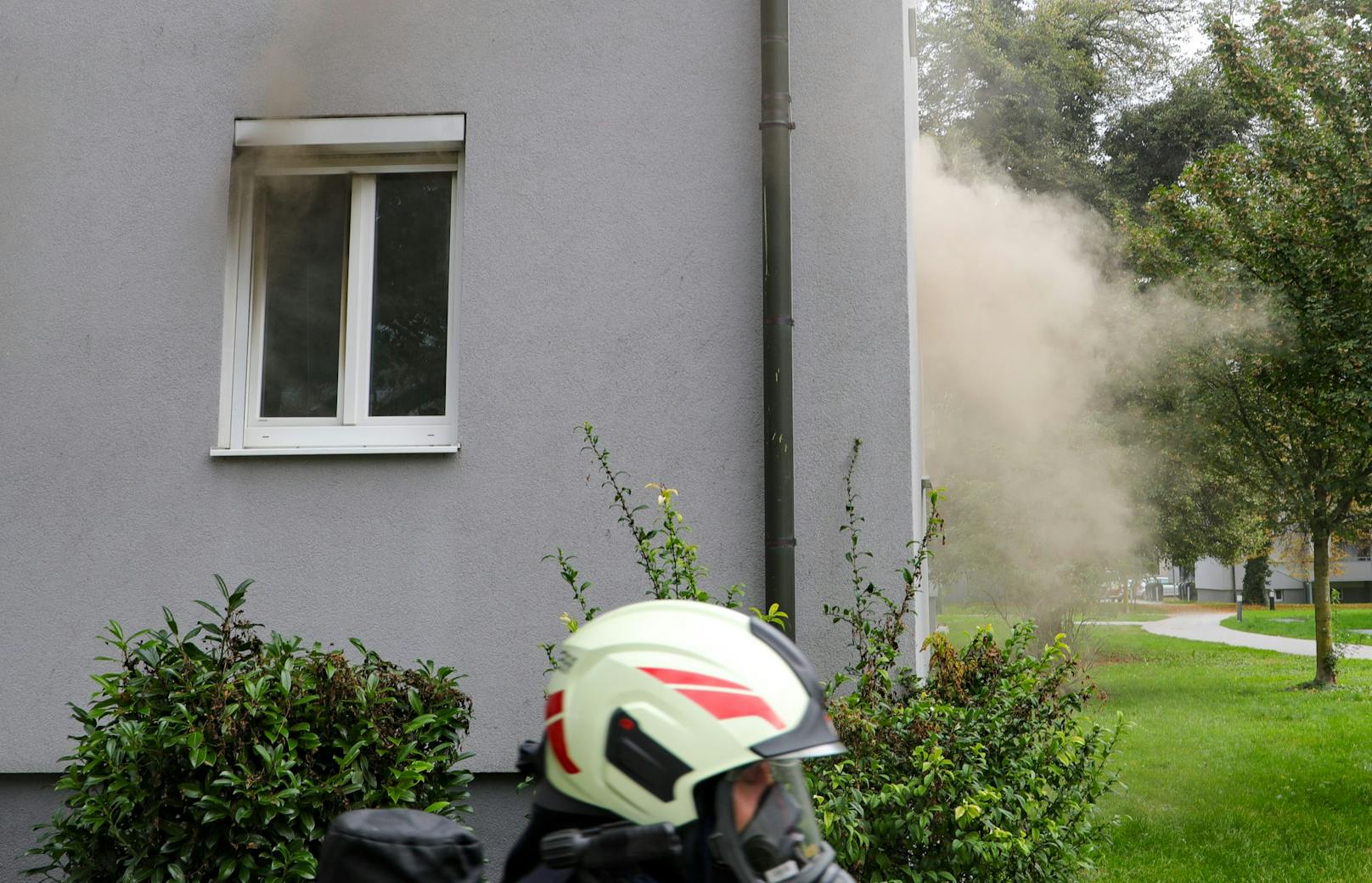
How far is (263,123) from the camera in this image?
5.11 m

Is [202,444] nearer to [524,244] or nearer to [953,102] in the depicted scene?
[524,244]

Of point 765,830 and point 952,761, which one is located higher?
point 765,830

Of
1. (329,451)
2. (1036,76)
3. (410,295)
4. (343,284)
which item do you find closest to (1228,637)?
(1036,76)

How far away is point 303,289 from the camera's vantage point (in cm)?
521

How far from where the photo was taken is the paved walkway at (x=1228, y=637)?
72.9 ft

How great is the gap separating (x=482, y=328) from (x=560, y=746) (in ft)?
11.1

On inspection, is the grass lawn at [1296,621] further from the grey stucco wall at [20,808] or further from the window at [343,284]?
the grey stucco wall at [20,808]

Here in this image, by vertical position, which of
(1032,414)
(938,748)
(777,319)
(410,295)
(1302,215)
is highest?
(1302,215)

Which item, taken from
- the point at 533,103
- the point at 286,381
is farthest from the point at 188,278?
the point at 533,103

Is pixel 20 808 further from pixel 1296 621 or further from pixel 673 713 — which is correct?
pixel 1296 621

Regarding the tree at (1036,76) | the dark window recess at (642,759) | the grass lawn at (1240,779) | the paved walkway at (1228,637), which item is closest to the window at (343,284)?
the grass lawn at (1240,779)

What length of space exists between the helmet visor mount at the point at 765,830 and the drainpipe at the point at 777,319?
273cm

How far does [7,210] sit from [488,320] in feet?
7.18

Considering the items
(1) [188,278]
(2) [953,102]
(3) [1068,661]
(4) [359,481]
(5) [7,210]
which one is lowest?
(3) [1068,661]
